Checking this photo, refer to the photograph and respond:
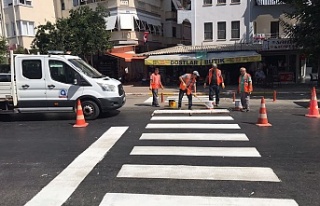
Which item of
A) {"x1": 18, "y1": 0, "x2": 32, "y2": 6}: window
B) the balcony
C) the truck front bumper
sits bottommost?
the truck front bumper

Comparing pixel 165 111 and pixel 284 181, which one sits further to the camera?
pixel 165 111

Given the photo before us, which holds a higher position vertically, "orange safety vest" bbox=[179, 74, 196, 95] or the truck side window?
the truck side window

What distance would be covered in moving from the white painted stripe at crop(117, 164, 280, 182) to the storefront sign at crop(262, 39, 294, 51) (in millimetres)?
20927

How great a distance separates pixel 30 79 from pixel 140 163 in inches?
252

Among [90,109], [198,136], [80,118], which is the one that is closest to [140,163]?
[198,136]

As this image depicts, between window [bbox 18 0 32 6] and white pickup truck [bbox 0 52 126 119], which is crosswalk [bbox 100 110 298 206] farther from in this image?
window [bbox 18 0 32 6]

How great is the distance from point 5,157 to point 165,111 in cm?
646

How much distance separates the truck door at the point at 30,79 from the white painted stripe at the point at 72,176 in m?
3.83

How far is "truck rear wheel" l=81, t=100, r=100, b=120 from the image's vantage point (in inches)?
436

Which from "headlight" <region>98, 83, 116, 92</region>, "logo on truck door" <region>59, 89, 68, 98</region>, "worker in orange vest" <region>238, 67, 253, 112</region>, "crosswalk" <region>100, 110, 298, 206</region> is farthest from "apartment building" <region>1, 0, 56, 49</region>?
"crosswalk" <region>100, 110, 298, 206</region>

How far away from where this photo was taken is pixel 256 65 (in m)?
26.6

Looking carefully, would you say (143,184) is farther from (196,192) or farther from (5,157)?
(5,157)

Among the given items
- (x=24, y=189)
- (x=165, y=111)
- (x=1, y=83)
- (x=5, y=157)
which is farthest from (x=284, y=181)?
(x=1, y=83)

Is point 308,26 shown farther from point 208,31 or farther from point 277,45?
point 208,31
